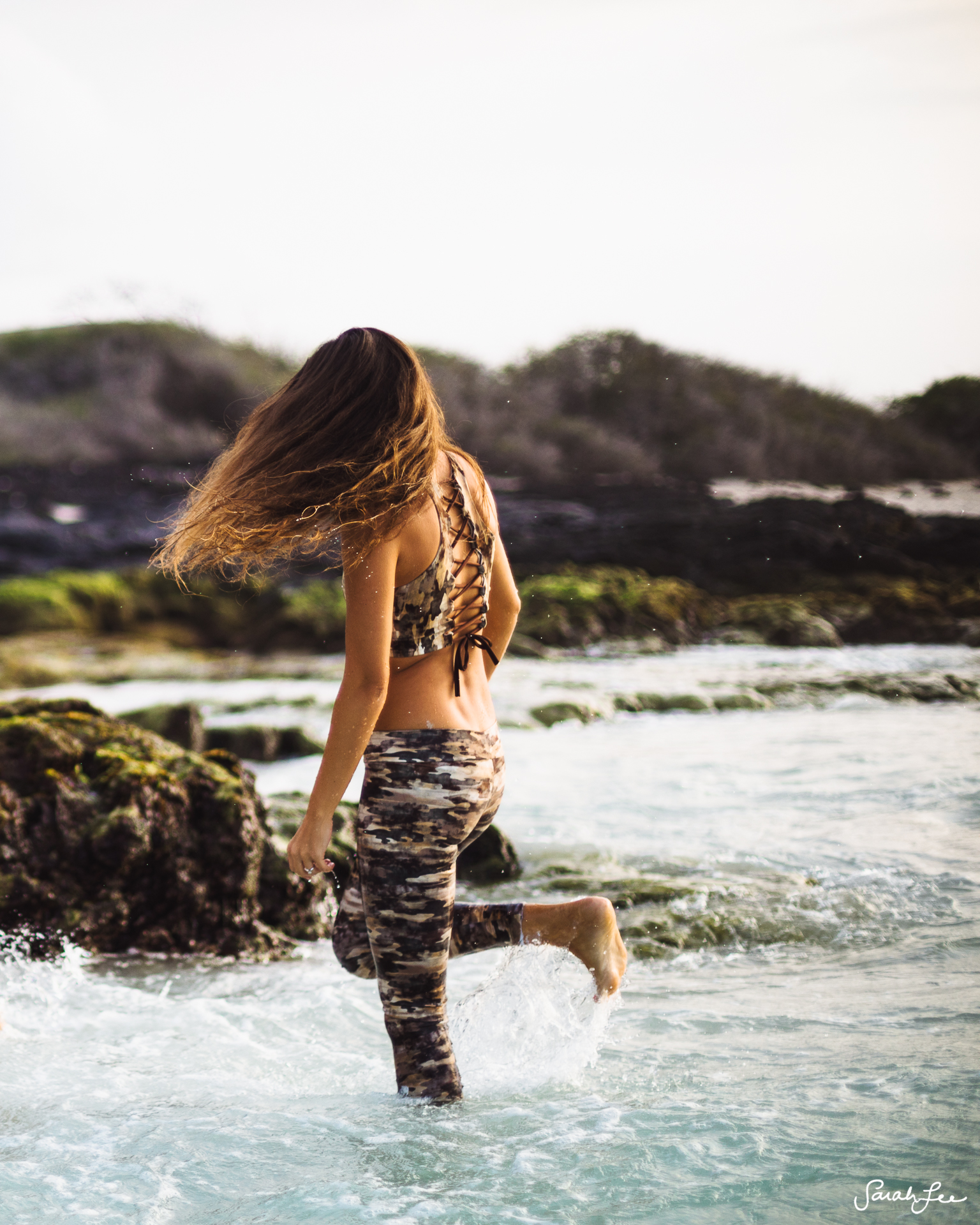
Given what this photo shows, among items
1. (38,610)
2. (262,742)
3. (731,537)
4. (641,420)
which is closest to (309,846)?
(262,742)

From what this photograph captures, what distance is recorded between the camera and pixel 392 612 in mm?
2375

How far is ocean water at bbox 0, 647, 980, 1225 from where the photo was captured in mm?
2422

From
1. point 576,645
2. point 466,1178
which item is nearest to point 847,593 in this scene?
point 576,645

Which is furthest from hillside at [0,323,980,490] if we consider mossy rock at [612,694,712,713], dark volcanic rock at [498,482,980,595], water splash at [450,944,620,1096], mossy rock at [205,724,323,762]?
water splash at [450,944,620,1096]

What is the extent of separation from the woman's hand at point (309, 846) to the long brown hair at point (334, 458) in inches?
24.2

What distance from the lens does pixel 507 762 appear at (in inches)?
351

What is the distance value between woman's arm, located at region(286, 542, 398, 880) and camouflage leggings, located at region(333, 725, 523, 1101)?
0.35ft

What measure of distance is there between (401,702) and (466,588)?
324mm

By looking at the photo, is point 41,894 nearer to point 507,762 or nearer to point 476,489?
point 476,489

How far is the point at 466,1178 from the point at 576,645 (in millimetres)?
15163

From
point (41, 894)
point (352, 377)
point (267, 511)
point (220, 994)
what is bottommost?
point (220, 994)

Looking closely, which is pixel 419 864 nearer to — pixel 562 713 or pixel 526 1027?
pixel 526 1027

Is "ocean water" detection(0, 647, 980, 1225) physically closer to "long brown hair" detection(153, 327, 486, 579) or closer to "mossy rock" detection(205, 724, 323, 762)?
"long brown hair" detection(153, 327, 486, 579)

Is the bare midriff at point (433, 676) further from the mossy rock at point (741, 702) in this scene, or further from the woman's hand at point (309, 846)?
the mossy rock at point (741, 702)
